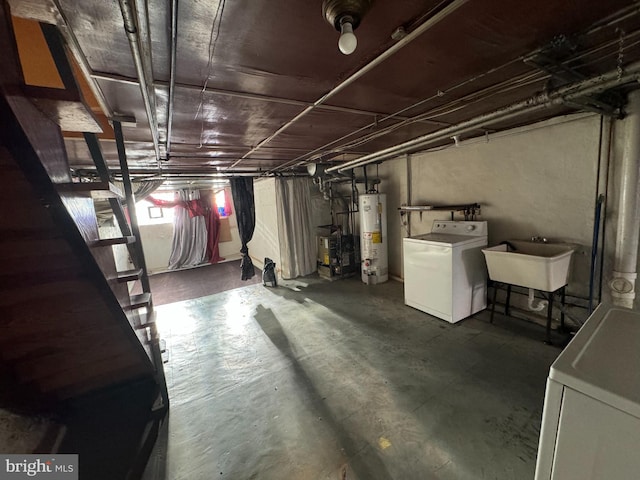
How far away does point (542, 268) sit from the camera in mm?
2404

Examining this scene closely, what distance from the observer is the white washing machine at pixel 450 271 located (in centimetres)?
306

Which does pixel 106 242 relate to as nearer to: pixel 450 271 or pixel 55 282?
pixel 55 282

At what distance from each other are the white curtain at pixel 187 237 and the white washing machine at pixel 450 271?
6135 millimetres

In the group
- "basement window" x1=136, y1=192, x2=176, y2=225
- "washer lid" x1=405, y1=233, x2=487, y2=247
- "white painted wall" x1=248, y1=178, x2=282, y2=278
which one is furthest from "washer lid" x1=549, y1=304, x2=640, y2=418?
"basement window" x1=136, y1=192, x2=176, y2=225

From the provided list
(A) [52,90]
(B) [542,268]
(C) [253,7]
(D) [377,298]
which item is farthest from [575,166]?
(A) [52,90]

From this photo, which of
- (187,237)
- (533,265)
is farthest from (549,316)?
(187,237)

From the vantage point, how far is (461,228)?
3.47 metres

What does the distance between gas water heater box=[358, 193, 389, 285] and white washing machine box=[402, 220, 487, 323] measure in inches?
40.3

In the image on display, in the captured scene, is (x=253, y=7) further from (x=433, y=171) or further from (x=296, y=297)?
(x=296, y=297)

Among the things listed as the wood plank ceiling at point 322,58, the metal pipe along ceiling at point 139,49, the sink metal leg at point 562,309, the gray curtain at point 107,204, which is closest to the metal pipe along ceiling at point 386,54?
the wood plank ceiling at point 322,58

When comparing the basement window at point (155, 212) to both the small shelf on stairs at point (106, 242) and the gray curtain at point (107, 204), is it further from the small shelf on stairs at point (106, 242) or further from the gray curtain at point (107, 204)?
the small shelf on stairs at point (106, 242)

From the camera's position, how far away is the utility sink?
240cm

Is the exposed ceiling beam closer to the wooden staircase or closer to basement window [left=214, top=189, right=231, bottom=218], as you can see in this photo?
the wooden staircase

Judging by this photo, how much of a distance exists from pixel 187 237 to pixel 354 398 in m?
6.80
